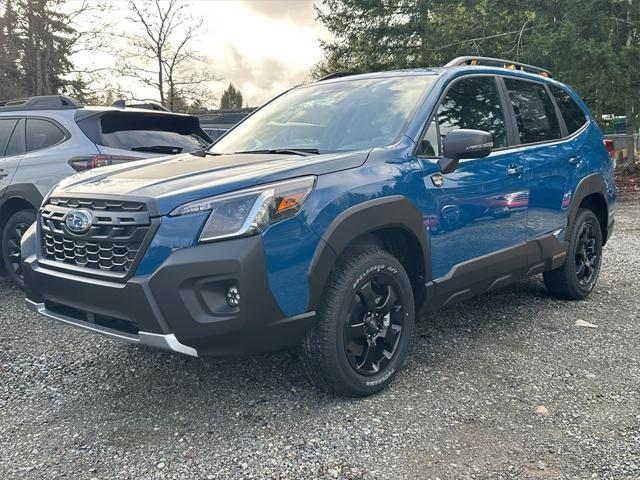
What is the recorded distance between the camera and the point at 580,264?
511 centimetres

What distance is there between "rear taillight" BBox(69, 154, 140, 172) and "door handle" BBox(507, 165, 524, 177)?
3.31 metres

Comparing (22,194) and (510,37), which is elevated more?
(510,37)

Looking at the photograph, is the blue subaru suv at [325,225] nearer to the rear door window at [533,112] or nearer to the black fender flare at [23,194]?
the rear door window at [533,112]

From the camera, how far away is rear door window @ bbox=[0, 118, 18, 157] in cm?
589

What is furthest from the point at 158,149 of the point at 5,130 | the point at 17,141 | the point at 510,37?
the point at 510,37

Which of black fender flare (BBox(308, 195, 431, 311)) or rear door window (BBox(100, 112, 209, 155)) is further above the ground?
rear door window (BBox(100, 112, 209, 155))

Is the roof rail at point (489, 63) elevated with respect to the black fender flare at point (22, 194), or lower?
elevated

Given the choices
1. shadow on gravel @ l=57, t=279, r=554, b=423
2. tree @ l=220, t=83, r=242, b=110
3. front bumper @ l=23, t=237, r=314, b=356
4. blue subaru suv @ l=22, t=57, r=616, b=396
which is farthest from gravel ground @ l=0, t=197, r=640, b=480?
tree @ l=220, t=83, r=242, b=110

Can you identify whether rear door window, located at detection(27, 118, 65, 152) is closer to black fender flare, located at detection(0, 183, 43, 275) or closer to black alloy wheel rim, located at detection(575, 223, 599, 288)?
black fender flare, located at detection(0, 183, 43, 275)

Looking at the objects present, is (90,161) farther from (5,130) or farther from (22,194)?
(5,130)

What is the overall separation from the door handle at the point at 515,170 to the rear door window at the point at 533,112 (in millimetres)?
260

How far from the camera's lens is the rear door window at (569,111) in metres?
4.96

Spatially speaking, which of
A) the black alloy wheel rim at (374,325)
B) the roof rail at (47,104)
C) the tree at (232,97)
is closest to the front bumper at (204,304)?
the black alloy wheel rim at (374,325)

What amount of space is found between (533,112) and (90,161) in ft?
12.3
